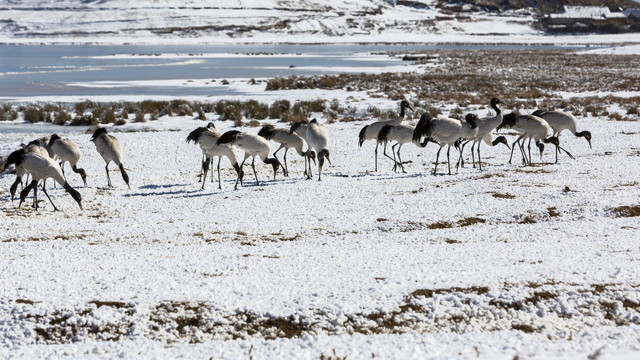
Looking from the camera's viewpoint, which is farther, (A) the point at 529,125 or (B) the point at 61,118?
(B) the point at 61,118

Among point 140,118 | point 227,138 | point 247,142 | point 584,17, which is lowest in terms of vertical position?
point 140,118

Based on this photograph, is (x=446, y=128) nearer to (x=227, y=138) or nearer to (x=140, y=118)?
(x=227, y=138)

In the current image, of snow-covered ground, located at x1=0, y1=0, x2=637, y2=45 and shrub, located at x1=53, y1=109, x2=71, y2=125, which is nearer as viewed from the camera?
shrub, located at x1=53, y1=109, x2=71, y2=125

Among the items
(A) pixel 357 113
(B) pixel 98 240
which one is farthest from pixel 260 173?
(A) pixel 357 113

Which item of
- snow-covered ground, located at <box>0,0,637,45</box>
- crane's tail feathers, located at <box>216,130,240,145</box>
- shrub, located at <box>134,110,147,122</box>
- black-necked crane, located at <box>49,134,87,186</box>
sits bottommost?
shrub, located at <box>134,110,147,122</box>

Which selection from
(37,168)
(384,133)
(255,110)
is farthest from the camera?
(255,110)

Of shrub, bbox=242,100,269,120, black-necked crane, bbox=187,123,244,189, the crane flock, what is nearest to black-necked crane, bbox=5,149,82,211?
the crane flock

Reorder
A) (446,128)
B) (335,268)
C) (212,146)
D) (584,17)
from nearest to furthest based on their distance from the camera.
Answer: (335,268) < (212,146) < (446,128) < (584,17)

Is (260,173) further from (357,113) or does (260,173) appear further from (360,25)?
(360,25)

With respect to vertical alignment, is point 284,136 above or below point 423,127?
below

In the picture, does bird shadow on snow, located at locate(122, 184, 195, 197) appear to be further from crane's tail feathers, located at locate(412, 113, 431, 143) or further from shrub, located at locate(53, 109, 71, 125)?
shrub, located at locate(53, 109, 71, 125)

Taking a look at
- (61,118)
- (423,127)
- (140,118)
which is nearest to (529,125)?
(423,127)

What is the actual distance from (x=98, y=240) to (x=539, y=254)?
7.14 meters

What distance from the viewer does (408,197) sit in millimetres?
12688
